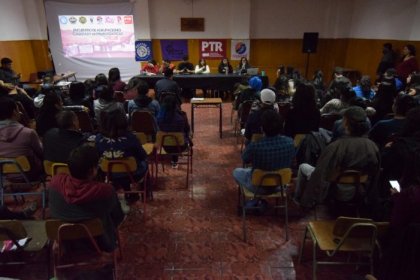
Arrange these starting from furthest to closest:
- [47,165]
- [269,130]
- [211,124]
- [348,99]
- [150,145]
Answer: [211,124] < [348,99] < [150,145] < [47,165] < [269,130]

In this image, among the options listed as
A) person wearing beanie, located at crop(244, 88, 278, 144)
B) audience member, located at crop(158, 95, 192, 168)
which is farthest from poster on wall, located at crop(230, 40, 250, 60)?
audience member, located at crop(158, 95, 192, 168)

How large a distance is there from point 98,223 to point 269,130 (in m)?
1.47

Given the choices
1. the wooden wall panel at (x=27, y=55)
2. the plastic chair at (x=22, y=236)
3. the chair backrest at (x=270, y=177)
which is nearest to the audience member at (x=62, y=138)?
the plastic chair at (x=22, y=236)

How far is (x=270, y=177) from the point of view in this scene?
8.18 ft

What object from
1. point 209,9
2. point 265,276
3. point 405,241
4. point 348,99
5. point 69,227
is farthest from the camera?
point 209,9

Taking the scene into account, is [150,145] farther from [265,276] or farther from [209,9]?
[209,9]

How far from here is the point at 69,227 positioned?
1.79m

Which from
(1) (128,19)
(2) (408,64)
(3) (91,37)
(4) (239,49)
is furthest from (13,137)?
(4) (239,49)

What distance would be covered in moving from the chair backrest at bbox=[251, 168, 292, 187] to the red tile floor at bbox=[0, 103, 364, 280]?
0.57m

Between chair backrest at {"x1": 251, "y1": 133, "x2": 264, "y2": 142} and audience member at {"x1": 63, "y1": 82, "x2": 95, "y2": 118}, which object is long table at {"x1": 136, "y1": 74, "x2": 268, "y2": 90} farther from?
chair backrest at {"x1": 251, "y1": 133, "x2": 264, "y2": 142}

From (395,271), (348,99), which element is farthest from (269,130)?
(348,99)

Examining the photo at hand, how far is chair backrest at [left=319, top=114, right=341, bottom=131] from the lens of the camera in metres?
3.65

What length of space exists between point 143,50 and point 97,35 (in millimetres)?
1477

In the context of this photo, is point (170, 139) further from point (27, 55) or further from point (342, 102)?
point (27, 55)
